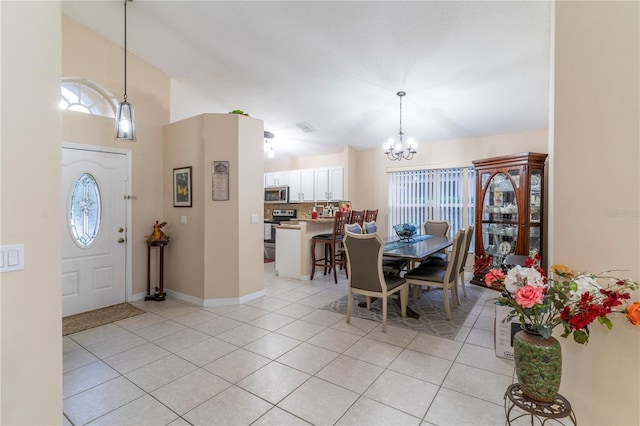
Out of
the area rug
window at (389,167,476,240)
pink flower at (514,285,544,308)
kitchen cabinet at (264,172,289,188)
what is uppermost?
kitchen cabinet at (264,172,289,188)

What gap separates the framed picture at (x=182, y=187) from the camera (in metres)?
4.04

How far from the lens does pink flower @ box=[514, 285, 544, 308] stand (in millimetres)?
1248

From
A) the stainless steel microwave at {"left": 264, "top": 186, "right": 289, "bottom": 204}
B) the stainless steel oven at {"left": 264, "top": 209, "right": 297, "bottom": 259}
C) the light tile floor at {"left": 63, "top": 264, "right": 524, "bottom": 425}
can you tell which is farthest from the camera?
the stainless steel microwave at {"left": 264, "top": 186, "right": 289, "bottom": 204}

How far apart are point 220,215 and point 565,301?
3.54 metres

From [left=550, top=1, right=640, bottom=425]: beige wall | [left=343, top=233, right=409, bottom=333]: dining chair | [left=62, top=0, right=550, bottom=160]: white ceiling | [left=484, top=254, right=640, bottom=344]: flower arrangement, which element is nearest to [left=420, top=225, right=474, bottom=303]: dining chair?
[left=343, top=233, right=409, bottom=333]: dining chair

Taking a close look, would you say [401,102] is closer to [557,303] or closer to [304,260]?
[304,260]

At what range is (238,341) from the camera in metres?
2.86

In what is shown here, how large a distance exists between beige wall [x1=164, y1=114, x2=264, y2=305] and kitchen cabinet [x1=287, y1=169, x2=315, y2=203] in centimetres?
283

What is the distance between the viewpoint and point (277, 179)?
7535mm

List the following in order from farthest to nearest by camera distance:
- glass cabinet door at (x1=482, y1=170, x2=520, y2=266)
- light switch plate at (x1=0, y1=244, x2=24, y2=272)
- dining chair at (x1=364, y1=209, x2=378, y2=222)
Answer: dining chair at (x1=364, y1=209, x2=378, y2=222)
glass cabinet door at (x1=482, y1=170, x2=520, y2=266)
light switch plate at (x1=0, y1=244, x2=24, y2=272)

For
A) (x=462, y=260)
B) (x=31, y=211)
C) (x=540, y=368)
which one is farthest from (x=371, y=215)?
(x=31, y=211)

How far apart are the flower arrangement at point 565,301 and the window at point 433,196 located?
4248 mm

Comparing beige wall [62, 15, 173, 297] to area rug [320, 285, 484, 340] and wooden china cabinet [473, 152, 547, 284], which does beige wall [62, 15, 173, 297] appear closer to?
area rug [320, 285, 484, 340]

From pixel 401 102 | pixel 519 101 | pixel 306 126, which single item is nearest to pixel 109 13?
pixel 306 126
